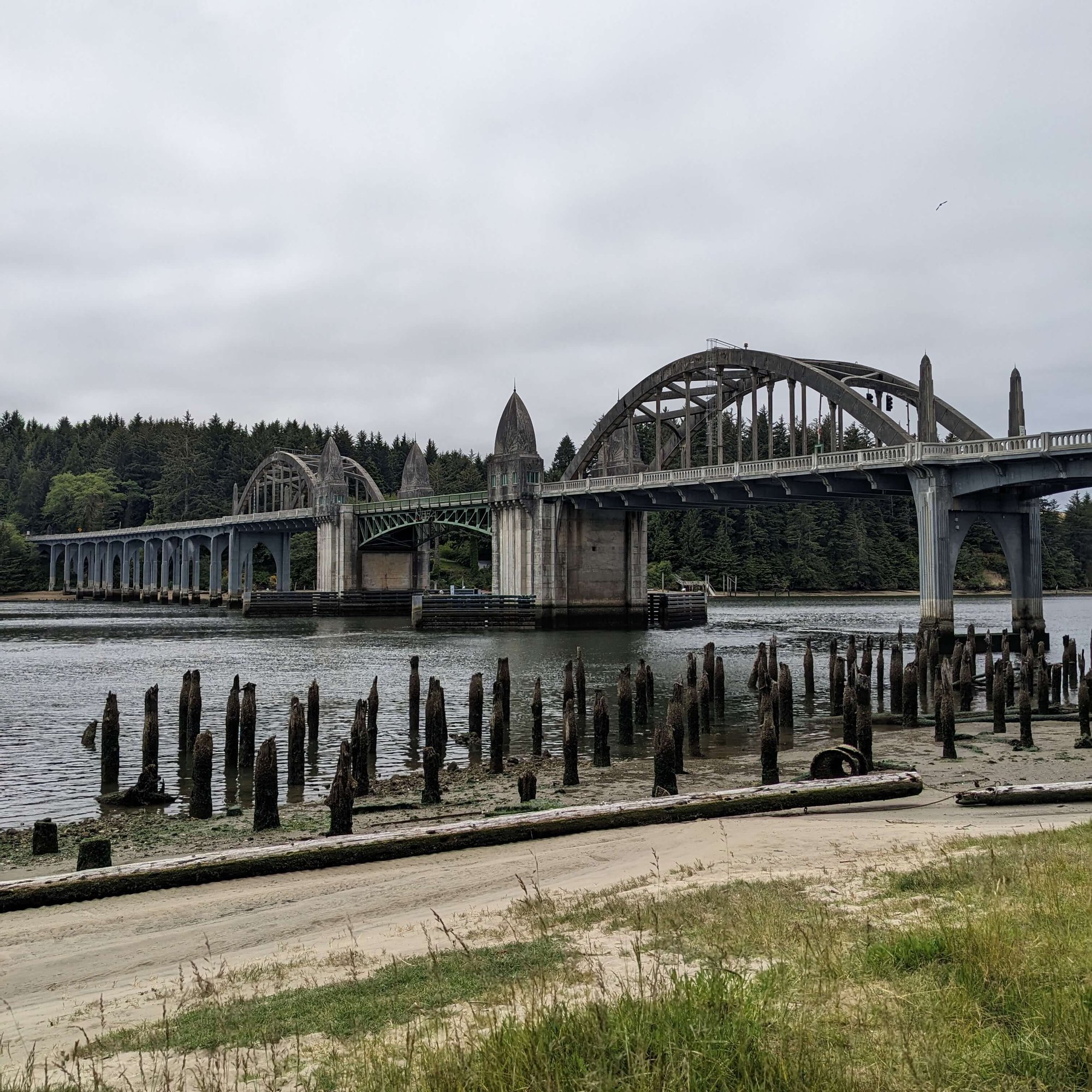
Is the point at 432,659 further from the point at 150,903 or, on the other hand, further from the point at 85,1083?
the point at 85,1083

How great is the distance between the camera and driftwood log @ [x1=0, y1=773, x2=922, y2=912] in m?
11.3

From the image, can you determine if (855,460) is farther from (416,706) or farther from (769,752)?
(769,752)

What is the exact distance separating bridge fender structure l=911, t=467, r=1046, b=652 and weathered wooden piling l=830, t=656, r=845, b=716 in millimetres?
14505

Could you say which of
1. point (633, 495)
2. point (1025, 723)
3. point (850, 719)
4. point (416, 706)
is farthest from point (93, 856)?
point (633, 495)

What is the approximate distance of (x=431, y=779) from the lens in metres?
18.4

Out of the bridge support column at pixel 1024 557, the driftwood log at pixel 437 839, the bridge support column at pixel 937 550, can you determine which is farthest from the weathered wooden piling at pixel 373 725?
the bridge support column at pixel 1024 557

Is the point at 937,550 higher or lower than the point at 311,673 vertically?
higher

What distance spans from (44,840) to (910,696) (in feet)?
74.0

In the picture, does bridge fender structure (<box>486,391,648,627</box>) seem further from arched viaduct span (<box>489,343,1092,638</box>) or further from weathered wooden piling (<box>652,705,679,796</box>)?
weathered wooden piling (<box>652,705,679,796</box>)

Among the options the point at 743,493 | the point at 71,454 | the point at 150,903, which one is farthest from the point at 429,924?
the point at 71,454

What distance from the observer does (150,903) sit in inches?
436

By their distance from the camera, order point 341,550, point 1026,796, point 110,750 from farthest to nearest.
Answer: point 341,550, point 110,750, point 1026,796

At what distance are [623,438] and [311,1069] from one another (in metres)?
83.4

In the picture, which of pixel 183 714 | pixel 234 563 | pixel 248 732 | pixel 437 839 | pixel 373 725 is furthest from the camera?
pixel 234 563
